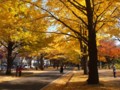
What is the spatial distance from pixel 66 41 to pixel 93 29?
44.7 ft

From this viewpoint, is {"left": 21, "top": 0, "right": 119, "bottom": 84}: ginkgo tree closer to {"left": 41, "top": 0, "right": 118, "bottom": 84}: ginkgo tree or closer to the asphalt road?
{"left": 41, "top": 0, "right": 118, "bottom": 84}: ginkgo tree

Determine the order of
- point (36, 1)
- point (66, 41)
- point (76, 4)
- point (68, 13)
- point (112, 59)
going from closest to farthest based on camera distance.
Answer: point (36, 1), point (76, 4), point (68, 13), point (66, 41), point (112, 59)

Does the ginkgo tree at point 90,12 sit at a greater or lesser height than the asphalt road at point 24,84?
greater

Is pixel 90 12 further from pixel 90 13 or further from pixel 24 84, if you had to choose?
pixel 24 84

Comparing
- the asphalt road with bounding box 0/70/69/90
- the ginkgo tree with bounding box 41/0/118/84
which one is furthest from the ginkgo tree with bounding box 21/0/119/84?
the asphalt road with bounding box 0/70/69/90

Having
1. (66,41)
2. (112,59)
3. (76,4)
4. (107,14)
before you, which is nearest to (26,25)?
(76,4)

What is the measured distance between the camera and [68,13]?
28703 millimetres

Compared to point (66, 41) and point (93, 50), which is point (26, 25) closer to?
point (93, 50)

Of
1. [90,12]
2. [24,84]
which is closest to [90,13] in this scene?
[90,12]

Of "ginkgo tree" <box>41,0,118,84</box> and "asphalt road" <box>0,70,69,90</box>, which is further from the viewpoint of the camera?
"ginkgo tree" <box>41,0,118,84</box>

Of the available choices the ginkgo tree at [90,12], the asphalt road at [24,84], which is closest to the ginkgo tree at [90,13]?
the ginkgo tree at [90,12]

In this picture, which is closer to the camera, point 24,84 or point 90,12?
point 90,12

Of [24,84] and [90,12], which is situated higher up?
[90,12]

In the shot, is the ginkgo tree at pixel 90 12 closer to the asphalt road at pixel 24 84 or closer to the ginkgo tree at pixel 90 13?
the ginkgo tree at pixel 90 13
